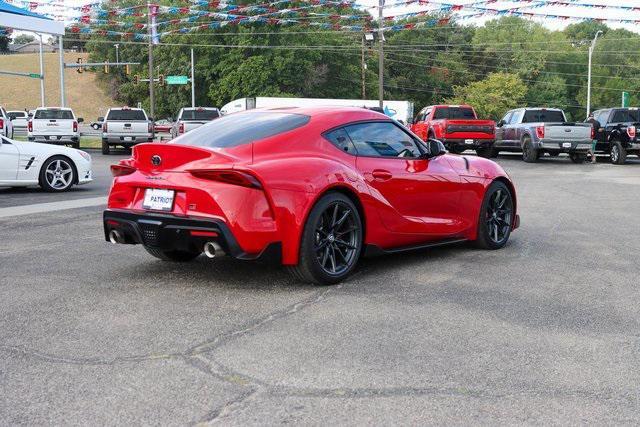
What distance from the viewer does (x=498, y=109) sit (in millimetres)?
87375

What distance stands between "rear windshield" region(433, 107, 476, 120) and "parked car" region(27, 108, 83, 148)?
45.1 ft

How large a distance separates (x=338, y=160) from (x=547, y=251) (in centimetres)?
286

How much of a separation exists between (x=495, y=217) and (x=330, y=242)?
2630 mm

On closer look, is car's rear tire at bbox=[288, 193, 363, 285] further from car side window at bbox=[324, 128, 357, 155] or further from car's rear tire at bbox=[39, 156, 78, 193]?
car's rear tire at bbox=[39, 156, 78, 193]

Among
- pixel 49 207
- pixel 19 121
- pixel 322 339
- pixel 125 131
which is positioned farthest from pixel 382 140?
pixel 19 121

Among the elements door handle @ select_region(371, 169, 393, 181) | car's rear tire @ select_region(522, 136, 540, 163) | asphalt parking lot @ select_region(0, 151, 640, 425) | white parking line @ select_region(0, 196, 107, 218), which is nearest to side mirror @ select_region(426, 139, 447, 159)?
door handle @ select_region(371, 169, 393, 181)

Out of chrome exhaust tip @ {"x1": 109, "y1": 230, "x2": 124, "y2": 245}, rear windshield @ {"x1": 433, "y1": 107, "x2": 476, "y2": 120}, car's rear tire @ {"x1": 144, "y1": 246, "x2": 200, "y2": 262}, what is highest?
rear windshield @ {"x1": 433, "y1": 107, "x2": 476, "y2": 120}

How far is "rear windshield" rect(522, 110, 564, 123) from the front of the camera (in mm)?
25484

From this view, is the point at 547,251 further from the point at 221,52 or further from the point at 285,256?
the point at 221,52

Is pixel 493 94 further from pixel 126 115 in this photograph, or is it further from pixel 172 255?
pixel 172 255

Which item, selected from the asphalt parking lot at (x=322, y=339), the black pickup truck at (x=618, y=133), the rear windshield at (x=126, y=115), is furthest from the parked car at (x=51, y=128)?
the asphalt parking lot at (x=322, y=339)

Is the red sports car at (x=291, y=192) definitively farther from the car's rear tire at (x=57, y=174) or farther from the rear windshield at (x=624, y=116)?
the rear windshield at (x=624, y=116)

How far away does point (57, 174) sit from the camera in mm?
13773

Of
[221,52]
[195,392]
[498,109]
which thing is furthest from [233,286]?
[498,109]
